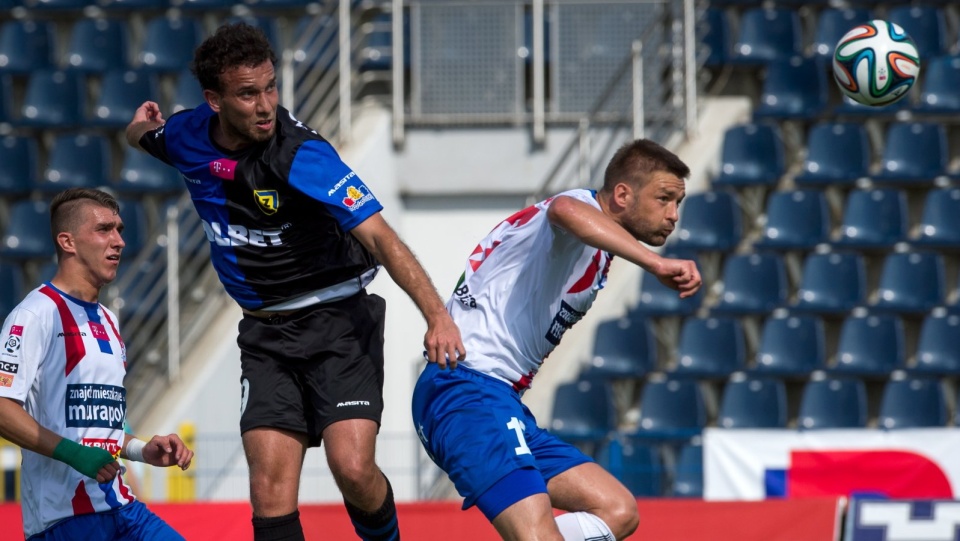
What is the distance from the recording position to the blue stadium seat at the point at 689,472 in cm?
972

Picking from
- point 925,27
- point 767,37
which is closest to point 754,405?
point 767,37

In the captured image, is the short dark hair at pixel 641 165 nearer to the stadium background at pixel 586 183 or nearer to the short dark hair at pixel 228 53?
the short dark hair at pixel 228 53

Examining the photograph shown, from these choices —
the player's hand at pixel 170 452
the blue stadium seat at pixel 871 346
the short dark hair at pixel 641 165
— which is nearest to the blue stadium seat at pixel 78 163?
the blue stadium seat at pixel 871 346

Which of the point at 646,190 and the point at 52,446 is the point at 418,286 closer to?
the point at 646,190

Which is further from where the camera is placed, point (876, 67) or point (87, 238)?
point (876, 67)

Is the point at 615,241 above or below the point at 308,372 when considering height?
above

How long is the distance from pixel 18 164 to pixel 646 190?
964 cm

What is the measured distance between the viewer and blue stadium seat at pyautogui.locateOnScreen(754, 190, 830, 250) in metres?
11.9

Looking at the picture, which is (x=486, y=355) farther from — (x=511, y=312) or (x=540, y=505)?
(x=540, y=505)

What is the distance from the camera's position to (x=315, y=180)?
5.22 m

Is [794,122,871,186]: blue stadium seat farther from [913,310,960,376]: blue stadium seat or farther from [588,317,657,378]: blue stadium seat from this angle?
[588,317,657,378]: blue stadium seat

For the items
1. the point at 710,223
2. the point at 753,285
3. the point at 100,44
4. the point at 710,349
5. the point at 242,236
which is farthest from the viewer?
the point at 100,44

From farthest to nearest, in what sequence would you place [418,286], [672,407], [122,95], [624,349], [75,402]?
[122,95] < [624,349] < [672,407] < [75,402] < [418,286]

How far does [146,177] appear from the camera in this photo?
12867 mm
